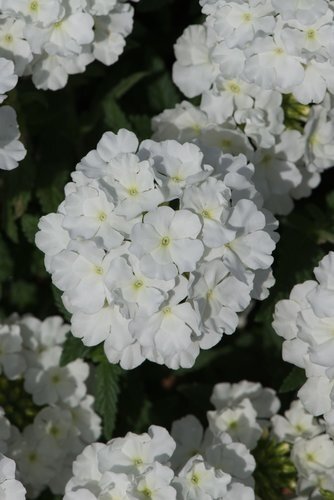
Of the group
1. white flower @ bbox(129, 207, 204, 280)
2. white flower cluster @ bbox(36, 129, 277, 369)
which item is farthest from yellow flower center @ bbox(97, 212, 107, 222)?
white flower @ bbox(129, 207, 204, 280)

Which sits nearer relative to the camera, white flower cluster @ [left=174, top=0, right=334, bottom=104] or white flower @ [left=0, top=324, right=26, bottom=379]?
white flower cluster @ [left=174, top=0, right=334, bottom=104]

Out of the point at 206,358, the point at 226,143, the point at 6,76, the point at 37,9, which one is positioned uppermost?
the point at 37,9

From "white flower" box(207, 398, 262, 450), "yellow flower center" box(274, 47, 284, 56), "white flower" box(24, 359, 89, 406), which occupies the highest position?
"yellow flower center" box(274, 47, 284, 56)

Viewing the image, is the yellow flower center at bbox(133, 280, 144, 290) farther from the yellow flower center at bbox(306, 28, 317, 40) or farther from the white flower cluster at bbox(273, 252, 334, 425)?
the yellow flower center at bbox(306, 28, 317, 40)

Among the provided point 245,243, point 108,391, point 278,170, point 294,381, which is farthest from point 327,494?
point 278,170

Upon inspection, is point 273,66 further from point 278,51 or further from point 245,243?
point 245,243

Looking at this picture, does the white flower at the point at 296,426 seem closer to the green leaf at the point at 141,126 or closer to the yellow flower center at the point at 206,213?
the yellow flower center at the point at 206,213
